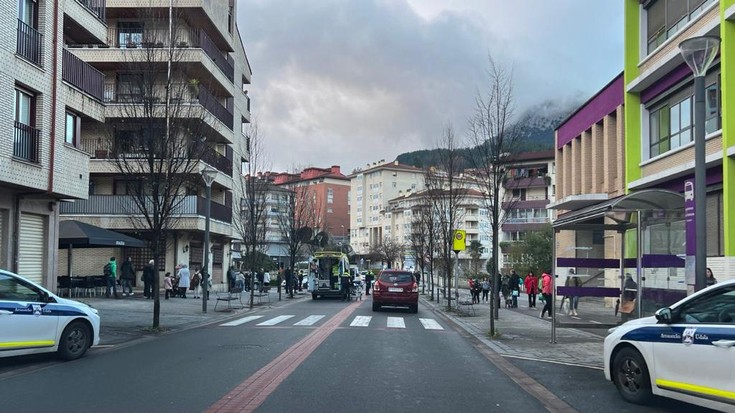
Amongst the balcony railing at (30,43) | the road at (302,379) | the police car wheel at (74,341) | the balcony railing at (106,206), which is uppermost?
the balcony railing at (30,43)

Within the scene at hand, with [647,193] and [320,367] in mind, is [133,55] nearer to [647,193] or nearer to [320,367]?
[320,367]

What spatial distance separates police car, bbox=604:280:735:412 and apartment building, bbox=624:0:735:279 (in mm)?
5708

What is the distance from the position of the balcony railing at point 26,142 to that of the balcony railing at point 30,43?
2.00 metres

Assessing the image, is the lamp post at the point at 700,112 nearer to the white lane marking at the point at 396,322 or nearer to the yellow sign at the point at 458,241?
the white lane marking at the point at 396,322

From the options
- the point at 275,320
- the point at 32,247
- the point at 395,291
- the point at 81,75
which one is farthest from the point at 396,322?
the point at 81,75

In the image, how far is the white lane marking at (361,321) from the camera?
1885cm

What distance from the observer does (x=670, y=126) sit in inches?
834

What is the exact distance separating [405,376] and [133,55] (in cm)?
1304

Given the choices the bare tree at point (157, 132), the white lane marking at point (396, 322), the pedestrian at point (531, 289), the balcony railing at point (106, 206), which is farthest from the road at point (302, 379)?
the balcony railing at point (106, 206)

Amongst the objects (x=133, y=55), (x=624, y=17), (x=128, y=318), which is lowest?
(x=128, y=318)

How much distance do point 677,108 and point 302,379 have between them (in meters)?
16.7

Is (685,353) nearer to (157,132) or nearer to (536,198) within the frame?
(157,132)

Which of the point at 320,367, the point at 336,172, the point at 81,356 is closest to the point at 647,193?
the point at 320,367

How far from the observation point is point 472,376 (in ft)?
32.9
